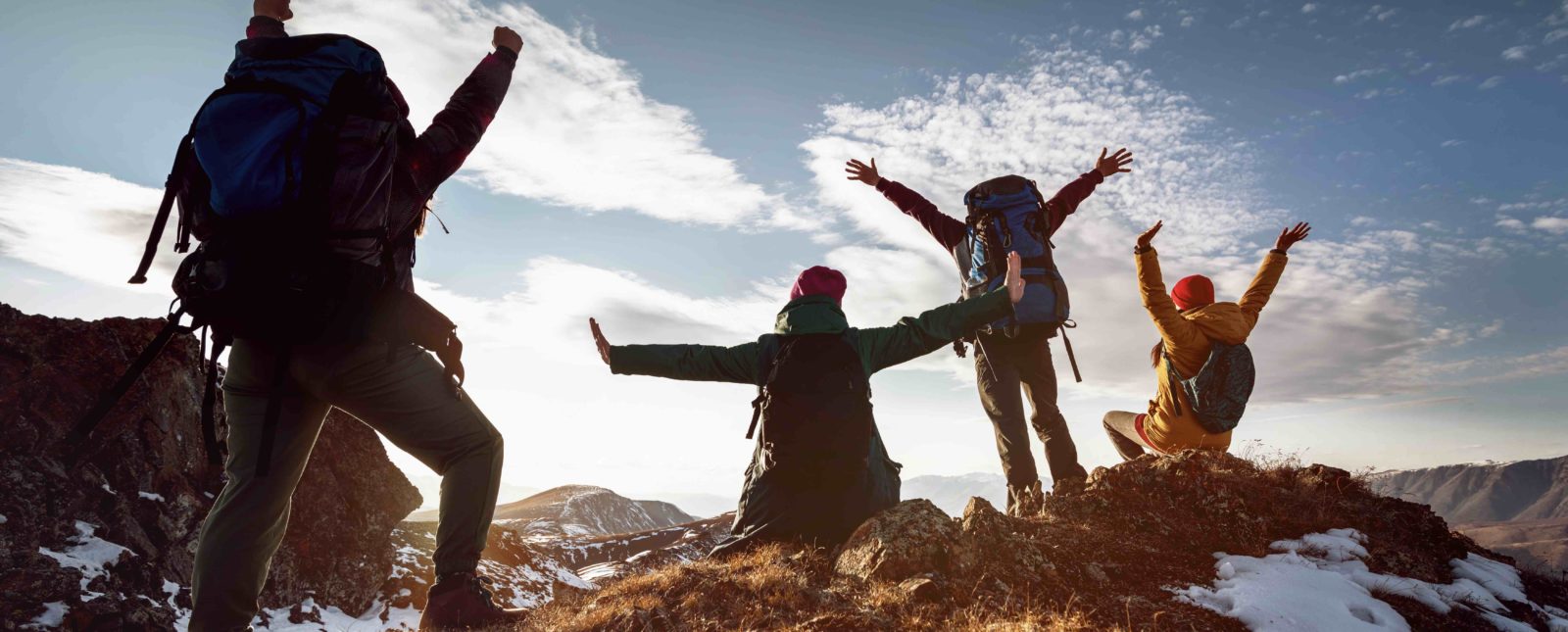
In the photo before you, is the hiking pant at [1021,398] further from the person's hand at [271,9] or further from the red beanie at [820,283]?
the person's hand at [271,9]

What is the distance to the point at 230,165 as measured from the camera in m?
3.34

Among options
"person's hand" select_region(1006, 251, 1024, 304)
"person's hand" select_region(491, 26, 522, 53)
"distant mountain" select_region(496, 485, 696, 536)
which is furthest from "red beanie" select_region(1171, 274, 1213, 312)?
"distant mountain" select_region(496, 485, 696, 536)

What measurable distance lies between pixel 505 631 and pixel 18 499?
7.07 meters

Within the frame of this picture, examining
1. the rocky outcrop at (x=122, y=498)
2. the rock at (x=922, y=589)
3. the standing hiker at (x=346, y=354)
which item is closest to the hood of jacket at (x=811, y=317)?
the rock at (x=922, y=589)

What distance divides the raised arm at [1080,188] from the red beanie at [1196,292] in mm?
1648

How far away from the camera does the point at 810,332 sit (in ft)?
19.4

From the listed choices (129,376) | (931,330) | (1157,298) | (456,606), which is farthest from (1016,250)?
(129,376)

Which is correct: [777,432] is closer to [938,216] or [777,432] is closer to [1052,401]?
[1052,401]

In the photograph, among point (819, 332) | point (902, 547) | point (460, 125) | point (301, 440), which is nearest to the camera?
point (301, 440)

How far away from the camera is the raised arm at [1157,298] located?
743 cm

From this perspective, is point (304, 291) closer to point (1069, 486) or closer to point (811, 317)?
point (811, 317)

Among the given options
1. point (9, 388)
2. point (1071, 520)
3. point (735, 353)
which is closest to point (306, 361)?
point (735, 353)

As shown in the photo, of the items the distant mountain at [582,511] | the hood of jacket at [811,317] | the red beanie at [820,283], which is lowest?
the distant mountain at [582,511]

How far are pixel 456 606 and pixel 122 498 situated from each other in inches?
288
